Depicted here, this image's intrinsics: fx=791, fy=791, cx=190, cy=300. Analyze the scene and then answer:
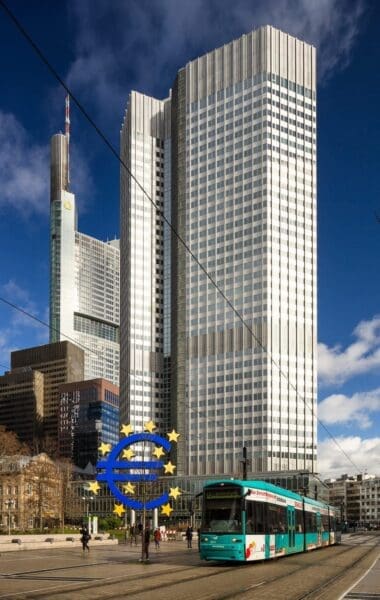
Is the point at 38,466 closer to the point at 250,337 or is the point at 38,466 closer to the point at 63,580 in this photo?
the point at 63,580

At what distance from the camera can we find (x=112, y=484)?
8794cm

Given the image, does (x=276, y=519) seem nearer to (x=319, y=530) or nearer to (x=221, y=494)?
(x=221, y=494)

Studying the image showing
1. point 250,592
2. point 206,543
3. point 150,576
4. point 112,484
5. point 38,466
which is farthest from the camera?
point 38,466

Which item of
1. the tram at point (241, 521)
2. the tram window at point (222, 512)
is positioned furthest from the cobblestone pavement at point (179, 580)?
the tram window at point (222, 512)

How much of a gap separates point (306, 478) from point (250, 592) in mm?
156941

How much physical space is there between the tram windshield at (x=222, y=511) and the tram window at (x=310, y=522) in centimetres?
1735

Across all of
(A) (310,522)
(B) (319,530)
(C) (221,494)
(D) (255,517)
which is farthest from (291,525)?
(B) (319,530)

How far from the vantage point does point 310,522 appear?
55.4 meters

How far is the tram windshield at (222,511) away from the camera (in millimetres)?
36938

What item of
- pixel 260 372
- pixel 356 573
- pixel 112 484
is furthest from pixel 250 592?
pixel 260 372

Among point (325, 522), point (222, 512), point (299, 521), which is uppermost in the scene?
point (222, 512)

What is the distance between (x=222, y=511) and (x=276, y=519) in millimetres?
6051

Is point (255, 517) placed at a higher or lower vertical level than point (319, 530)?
higher

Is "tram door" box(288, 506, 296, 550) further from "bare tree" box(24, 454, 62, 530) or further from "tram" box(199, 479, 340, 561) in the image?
"bare tree" box(24, 454, 62, 530)
